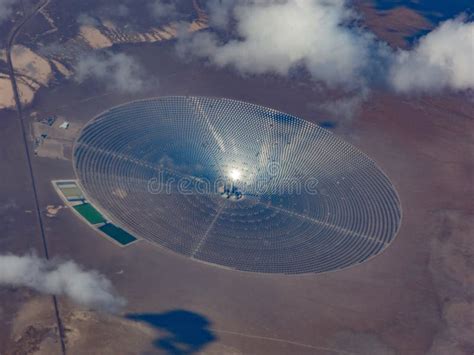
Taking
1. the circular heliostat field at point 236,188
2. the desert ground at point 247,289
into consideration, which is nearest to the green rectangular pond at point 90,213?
the circular heliostat field at point 236,188

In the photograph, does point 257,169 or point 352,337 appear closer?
point 352,337

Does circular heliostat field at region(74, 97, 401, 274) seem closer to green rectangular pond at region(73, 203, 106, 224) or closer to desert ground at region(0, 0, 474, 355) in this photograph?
green rectangular pond at region(73, 203, 106, 224)

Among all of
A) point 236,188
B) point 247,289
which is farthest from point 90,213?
point 247,289

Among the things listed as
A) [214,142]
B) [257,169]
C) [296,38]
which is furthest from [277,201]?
[296,38]

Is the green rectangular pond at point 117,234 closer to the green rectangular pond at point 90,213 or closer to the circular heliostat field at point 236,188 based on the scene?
the circular heliostat field at point 236,188

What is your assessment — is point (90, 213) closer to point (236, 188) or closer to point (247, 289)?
point (236, 188)

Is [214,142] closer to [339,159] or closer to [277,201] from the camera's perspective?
[277,201]
